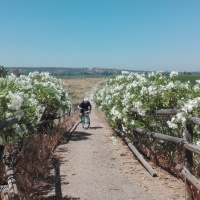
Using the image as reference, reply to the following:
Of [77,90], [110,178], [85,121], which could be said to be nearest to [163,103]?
[110,178]

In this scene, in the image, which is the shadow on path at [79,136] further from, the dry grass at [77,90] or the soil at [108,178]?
the dry grass at [77,90]

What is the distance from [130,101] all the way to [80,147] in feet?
12.5

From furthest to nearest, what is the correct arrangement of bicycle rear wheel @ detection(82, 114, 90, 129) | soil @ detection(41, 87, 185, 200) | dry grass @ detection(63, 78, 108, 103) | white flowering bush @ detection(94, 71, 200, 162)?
dry grass @ detection(63, 78, 108, 103)
bicycle rear wheel @ detection(82, 114, 90, 129)
white flowering bush @ detection(94, 71, 200, 162)
soil @ detection(41, 87, 185, 200)

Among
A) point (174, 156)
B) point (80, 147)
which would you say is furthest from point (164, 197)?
point (80, 147)

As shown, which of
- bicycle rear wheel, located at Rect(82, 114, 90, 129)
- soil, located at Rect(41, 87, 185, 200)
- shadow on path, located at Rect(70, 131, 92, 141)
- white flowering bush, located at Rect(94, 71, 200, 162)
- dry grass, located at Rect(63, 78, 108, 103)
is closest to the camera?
soil, located at Rect(41, 87, 185, 200)

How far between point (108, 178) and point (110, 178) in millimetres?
51

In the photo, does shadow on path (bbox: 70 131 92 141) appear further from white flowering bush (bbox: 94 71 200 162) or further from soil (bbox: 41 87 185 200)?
white flowering bush (bbox: 94 71 200 162)

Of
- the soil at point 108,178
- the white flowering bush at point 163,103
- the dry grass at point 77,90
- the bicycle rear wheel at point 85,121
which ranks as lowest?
the dry grass at point 77,90

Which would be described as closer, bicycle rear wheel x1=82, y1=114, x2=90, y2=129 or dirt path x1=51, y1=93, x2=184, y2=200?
dirt path x1=51, y1=93, x2=184, y2=200

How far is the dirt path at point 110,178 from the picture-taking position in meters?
7.78

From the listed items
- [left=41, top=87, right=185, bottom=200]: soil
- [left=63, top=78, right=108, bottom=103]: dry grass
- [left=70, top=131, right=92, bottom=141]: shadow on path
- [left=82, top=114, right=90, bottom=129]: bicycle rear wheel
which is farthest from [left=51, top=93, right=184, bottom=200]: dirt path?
[left=63, top=78, right=108, bottom=103]: dry grass

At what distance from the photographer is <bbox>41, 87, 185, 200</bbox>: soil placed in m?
7.76

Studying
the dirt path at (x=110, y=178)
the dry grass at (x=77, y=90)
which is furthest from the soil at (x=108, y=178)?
the dry grass at (x=77, y=90)

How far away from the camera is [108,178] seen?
9.17 m
